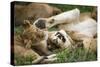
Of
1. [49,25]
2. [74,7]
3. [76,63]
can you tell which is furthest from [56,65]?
[74,7]

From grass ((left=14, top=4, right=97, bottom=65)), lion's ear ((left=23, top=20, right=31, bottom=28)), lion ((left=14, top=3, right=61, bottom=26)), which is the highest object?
lion ((left=14, top=3, right=61, bottom=26))

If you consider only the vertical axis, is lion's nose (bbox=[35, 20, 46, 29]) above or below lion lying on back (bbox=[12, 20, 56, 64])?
A: above

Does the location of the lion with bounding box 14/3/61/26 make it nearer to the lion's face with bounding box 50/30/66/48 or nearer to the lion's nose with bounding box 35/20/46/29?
the lion's nose with bounding box 35/20/46/29

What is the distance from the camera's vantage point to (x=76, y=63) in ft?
6.64

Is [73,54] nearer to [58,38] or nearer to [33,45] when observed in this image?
[58,38]

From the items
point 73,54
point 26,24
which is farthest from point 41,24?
point 73,54

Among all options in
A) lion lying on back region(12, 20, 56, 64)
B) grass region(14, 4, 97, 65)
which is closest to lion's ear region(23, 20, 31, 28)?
lion lying on back region(12, 20, 56, 64)

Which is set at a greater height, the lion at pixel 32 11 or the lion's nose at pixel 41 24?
the lion at pixel 32 11

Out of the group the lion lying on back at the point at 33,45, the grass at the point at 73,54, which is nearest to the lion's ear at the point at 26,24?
the lion lying on back at the point at 33,45

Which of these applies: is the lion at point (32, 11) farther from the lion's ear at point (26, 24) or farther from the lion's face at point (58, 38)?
the lion's face at point (58, 38)

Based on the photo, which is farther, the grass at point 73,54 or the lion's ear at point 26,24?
the grass at point 73,54

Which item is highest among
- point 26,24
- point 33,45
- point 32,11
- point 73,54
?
point 32,11
